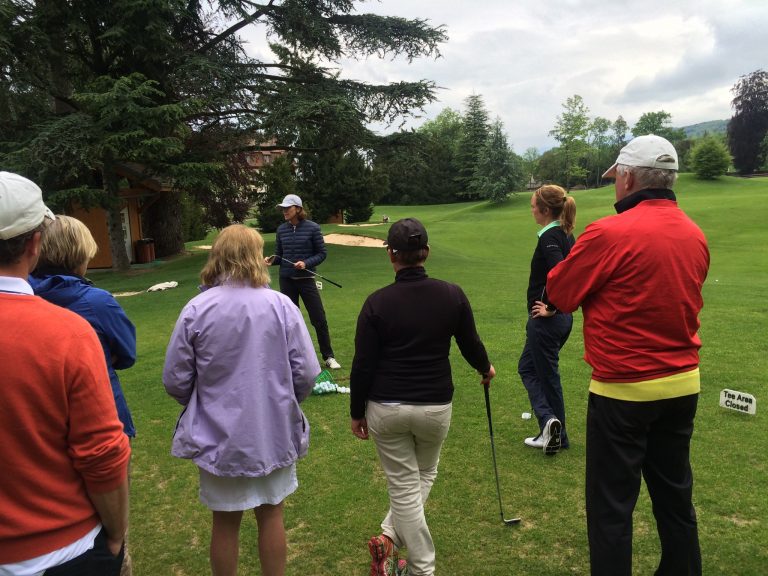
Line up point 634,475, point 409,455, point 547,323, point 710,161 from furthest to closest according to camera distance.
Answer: point 710,161, point 547,323, point 409,455, point 634,475

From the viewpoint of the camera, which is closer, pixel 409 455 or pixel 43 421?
pixel 43 421

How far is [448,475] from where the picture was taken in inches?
173

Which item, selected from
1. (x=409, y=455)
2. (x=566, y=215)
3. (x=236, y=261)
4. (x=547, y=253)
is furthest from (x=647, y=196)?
(x=236, y=261)

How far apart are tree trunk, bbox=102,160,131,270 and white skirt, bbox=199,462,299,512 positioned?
1775 centimetres

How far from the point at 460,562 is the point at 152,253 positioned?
22915 millimetres

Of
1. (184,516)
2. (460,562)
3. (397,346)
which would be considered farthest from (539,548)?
(184,516)

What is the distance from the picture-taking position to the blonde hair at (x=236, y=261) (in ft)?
9.20

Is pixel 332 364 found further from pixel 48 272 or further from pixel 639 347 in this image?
pixel 639 347

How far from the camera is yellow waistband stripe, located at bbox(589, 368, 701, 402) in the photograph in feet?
8.58

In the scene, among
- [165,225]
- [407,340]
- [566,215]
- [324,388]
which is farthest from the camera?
[165,225]

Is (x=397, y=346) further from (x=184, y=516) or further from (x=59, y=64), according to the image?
(x=59, y=64)

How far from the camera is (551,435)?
15.1 ft

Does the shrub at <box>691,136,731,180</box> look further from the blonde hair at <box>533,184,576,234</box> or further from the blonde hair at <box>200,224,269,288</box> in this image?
the blonde hair at <box>200,224,269,288</box>

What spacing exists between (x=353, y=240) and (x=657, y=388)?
25948mm
